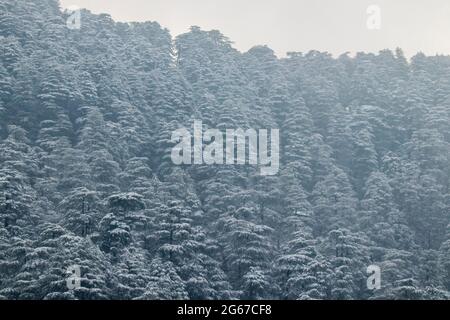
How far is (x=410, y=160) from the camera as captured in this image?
58031 mm

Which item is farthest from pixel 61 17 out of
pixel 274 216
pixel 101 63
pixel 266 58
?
pixel 274 216

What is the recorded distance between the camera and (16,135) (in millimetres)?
46812

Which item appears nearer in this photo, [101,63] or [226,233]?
[226,233]

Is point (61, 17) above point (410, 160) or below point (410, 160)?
above

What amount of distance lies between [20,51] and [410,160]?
42019 millimetres

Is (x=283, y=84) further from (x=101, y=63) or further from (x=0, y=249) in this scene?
(x=0, y=249)

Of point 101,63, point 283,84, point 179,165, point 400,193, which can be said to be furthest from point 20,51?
point 400,193

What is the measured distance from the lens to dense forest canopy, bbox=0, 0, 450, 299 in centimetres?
3359

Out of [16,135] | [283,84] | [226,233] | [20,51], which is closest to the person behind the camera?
[226,233]

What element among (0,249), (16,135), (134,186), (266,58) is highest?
(266,58)

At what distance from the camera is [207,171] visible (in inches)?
1971

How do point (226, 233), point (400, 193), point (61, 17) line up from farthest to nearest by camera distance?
point (61, 17) < point (400, 193) < point (226, 233)

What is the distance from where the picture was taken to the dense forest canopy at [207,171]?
3359cm

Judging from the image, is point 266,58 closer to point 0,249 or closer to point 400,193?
point 400,193
